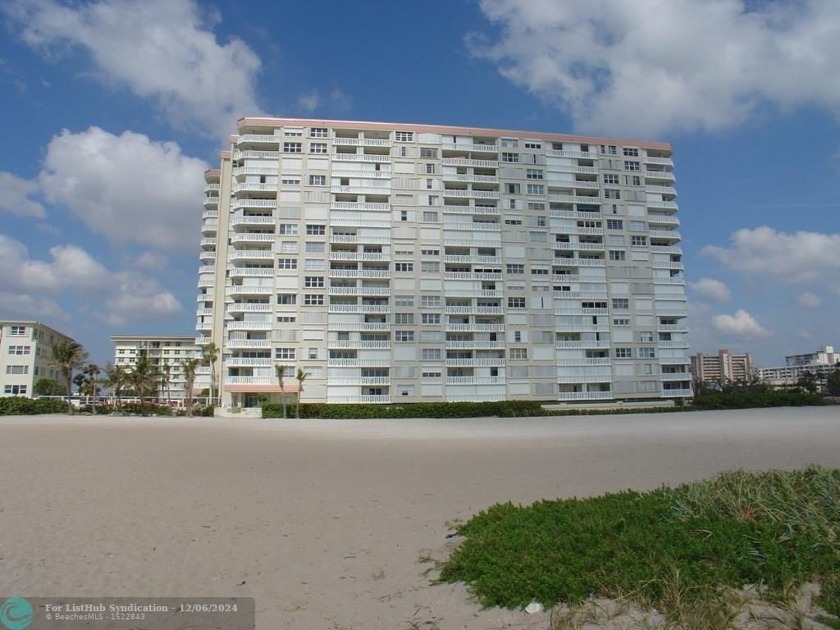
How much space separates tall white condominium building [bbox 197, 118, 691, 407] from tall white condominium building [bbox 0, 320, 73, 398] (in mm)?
38492

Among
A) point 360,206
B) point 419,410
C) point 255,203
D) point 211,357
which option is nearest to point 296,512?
point 419,410

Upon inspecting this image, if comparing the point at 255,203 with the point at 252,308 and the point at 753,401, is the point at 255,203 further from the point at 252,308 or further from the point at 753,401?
the point at 753,401

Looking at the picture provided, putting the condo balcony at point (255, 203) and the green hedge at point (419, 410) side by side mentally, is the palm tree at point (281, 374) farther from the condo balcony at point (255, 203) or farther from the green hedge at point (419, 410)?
the condo balcony at point (255, 203)

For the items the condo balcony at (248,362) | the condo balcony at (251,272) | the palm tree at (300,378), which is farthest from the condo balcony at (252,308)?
the palm tree at (300,378)

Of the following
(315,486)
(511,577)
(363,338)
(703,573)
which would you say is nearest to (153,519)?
(315,486)

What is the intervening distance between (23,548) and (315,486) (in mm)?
7129

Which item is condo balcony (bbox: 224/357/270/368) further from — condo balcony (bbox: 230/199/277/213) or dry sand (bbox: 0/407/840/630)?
dry sand (bbox: 0/407/840/630)

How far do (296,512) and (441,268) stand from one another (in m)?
62.5

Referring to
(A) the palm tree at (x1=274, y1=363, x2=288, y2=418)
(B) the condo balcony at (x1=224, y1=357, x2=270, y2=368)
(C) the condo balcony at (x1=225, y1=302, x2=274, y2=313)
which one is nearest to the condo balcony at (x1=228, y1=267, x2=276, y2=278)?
(C) the condo balcony at (x1=225, y1=302, x2=274, y2=313)

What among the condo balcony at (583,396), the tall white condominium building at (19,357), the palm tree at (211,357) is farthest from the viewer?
the tall white condominium building at (19,357)

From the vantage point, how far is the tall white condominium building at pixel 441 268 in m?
69.9

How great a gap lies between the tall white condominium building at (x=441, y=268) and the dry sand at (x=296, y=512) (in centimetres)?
4372

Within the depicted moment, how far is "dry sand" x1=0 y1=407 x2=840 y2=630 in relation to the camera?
23.2 ft

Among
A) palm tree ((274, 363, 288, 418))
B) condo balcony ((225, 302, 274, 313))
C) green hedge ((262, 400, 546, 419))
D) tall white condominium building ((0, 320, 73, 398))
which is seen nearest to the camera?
green hedge ((262, 400, 546, 419))
